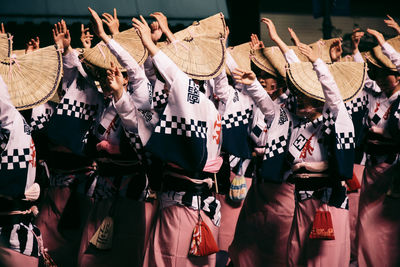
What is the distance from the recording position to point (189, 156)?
13.4 ft

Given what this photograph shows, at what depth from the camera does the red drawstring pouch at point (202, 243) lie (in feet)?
13.5

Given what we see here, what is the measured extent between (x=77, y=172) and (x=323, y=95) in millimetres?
2394

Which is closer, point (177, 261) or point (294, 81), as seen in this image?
point (177, 261)

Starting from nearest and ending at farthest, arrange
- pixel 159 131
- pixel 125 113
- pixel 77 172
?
pixel 159 131 → pixel 125 113 → pixel 77 172

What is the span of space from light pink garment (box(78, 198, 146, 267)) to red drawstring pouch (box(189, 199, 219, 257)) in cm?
82

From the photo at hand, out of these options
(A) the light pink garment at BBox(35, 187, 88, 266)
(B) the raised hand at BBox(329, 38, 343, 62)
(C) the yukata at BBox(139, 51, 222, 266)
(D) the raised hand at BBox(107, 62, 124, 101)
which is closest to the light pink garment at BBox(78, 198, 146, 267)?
(C) the yukata at BBox(139, 51, 222, 266)

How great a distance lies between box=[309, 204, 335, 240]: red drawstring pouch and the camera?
4.58 m

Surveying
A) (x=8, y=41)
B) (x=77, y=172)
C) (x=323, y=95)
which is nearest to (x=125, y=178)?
(x=77, y=172)

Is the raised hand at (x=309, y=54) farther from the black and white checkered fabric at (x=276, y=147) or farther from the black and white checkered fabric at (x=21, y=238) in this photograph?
the black and white checkered fabric at (x=21, y=238)

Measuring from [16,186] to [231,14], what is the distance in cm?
692

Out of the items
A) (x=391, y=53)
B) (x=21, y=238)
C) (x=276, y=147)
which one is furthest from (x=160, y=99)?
(x=391, y=53)

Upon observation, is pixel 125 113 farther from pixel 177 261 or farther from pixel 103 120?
pixel 177 261

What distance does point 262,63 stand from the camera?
6.05m

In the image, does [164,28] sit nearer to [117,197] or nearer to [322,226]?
[117,197]
